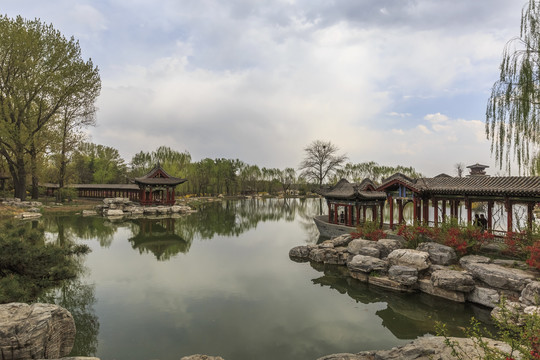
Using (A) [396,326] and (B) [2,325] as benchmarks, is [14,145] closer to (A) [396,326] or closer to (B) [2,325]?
(B) [2,325]

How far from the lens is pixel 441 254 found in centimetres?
864

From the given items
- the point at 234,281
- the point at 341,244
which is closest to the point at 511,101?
the point at 341,244

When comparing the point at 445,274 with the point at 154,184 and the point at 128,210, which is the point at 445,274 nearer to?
the point at 128,210

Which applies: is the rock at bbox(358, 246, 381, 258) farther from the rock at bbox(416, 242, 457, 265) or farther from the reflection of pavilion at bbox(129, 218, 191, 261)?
the reflection of pavilion at bbox(129, 218, 191, 261)

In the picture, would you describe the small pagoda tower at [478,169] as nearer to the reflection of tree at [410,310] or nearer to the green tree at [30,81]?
the reflection of tree at [410,310]

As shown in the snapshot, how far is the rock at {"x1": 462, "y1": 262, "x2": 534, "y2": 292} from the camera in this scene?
6711 mm

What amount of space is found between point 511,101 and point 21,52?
28122 mm

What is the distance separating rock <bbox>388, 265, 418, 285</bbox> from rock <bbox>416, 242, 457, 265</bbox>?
123cm

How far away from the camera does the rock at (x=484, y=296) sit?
22.3ft

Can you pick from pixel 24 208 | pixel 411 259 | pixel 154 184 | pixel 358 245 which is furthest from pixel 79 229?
pixel 411 259

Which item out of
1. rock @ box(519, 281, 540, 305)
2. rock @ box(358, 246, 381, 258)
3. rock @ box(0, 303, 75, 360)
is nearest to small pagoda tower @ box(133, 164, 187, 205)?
rock @ box(358, 246, 381, 258)

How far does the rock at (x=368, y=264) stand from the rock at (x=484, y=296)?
2.28 metres

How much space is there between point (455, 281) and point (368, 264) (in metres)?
2.35

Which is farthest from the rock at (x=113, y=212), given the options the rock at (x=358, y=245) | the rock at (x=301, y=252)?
the rock at (x=358, y=245)
